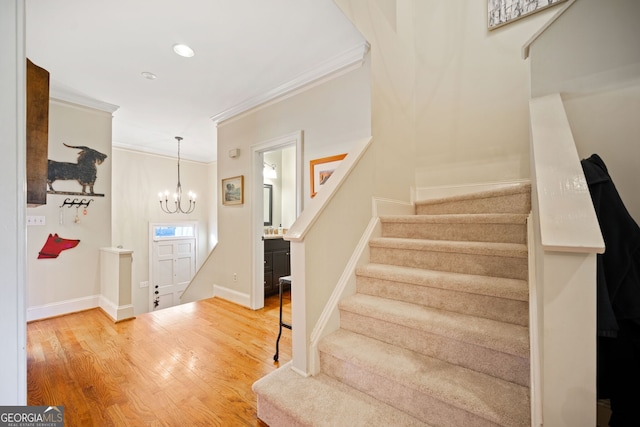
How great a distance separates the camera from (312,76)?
2.87 metres

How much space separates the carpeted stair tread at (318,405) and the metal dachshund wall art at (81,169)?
11.9ft

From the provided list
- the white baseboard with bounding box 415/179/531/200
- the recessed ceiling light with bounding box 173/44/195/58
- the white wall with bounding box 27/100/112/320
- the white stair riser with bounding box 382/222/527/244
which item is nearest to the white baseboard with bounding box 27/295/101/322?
the white wall with bounding box 27/100/112/320

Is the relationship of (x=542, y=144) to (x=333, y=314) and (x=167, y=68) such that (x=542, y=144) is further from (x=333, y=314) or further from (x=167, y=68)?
(x=167, y=68)

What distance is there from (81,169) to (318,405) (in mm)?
4044

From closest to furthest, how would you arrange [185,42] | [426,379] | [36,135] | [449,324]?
[36,135] → [426,379] → [449,324] → [185,42]

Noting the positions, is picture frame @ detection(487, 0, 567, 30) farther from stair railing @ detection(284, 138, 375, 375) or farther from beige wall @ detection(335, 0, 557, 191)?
stair railing @ detection(284, 138, 375, 375)

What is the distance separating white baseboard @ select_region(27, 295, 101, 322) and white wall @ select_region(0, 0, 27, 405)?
357cm

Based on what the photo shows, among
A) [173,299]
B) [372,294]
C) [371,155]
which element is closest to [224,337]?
[372,294]

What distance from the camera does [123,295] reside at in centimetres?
305

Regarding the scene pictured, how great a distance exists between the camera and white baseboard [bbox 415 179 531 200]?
8.24ft

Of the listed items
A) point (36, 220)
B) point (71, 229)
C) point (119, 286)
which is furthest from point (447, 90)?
point (36, 220)

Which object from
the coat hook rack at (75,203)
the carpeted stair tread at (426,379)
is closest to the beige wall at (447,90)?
the carpeted stair tread at (426,379)

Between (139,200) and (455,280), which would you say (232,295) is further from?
(139,200)

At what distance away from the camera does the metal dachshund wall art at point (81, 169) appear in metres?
3.18
